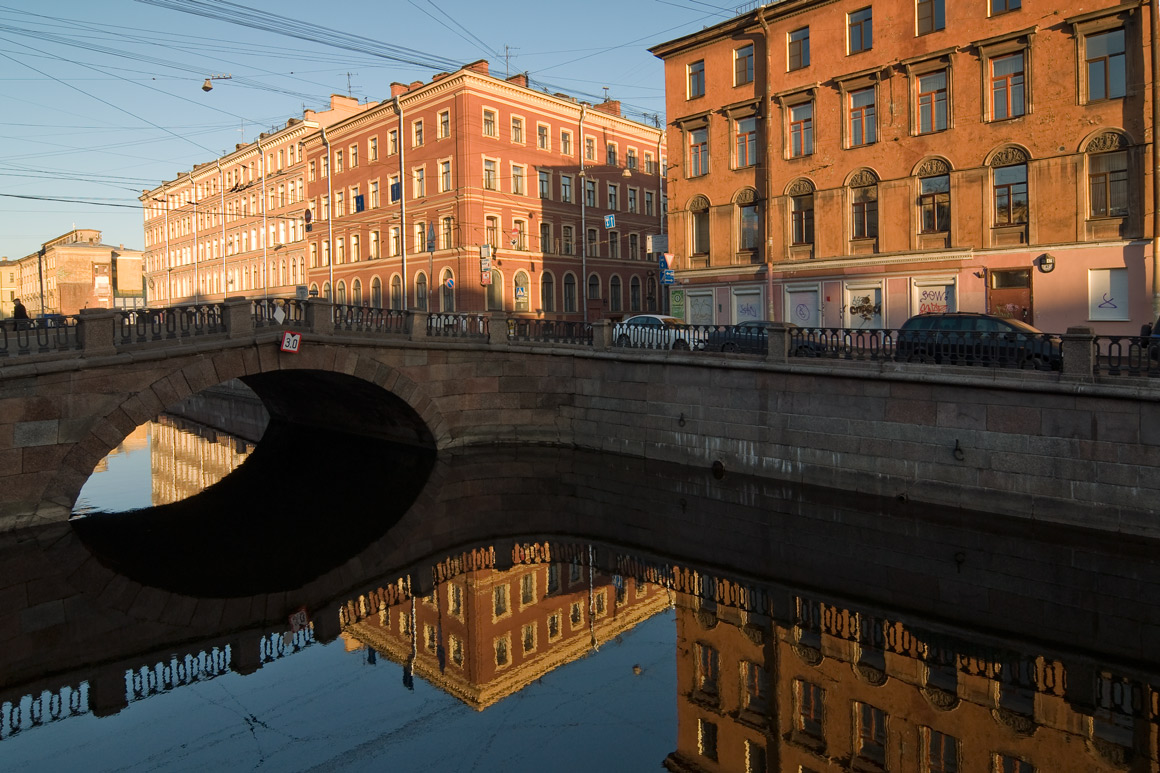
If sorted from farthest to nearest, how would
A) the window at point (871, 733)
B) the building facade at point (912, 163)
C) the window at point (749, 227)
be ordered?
the window at point (749, 227) < the building facade at point (912, 163) < the window at point (871, 733)

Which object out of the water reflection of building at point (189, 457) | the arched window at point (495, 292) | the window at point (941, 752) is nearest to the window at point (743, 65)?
the arched window at point (495, 292)

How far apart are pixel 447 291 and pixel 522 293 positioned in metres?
4.14

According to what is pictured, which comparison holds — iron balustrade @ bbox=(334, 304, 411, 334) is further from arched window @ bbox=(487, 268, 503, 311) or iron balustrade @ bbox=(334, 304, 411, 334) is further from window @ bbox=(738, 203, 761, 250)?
arched window @ bbox=(487, 268, 503, 311)

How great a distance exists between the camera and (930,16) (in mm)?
23844

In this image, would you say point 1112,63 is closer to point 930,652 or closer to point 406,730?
point 930,652

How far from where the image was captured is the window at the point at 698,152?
Answer: 1200 inches

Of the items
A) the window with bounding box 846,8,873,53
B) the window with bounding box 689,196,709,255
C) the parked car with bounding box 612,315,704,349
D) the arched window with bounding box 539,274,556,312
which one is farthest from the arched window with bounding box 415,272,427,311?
the window with bounding box 846,8,873,53

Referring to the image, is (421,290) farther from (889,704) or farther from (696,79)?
(889,704)

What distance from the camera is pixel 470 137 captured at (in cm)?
4159

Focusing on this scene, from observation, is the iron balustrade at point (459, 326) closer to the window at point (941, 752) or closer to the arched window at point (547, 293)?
the window at point (941, 752)

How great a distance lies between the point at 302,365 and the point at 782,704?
1517cm

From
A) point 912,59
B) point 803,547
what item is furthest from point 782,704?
point 912,59

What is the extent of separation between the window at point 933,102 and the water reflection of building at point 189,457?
2350 cm

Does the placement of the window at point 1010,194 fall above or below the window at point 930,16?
below
